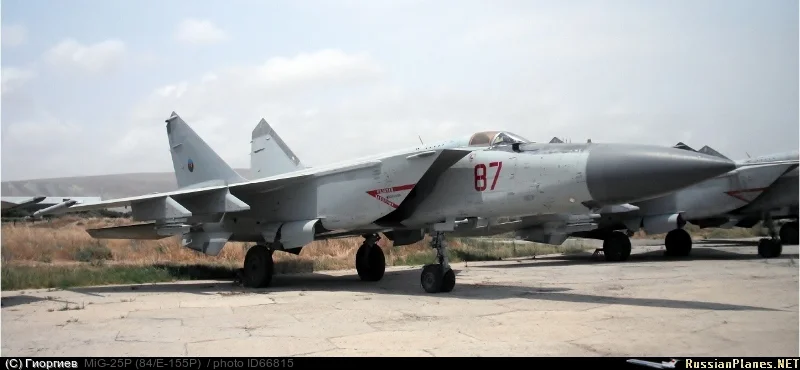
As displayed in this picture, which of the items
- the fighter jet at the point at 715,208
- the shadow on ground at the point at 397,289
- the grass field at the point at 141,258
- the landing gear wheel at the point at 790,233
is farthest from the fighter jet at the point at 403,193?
the landing gear wheel at the point at 790,233

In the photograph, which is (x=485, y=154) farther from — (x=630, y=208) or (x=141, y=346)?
(x=630, y=208)

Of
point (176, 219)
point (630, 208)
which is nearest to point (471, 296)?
point (176, 219)

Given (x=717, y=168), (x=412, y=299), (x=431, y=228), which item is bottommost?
(x=412, y=299)

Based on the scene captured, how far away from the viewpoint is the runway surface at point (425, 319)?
18.1 feet

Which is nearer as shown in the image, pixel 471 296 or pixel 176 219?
pixel 471 296

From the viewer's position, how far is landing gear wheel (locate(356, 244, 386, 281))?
43.4 feet

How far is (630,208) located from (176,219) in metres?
12.4

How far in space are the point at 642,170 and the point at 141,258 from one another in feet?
52.3

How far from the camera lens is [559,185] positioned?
8562 millimetres

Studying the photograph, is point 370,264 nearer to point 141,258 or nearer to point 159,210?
point 159,210

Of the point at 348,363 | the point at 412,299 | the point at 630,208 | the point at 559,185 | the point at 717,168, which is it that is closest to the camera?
A: the point at 348,363

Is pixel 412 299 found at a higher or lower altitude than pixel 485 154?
lower

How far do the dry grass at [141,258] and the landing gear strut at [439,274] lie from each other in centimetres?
673

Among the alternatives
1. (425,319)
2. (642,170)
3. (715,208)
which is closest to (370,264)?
(425,319)
